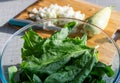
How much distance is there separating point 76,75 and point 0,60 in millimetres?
199

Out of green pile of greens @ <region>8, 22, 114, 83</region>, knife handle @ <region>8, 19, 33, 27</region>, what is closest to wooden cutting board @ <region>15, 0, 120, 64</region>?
knife handle @ <region>8, 19, 33, 27</region>

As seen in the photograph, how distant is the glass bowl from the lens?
0.78 meters

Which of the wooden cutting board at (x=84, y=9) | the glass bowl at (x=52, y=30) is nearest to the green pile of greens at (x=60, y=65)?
the glass bowl at (x=52, y=30)

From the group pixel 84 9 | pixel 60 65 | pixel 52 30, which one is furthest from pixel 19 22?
pixel 60 65

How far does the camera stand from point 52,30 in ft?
3.16

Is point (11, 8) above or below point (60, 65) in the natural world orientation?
above

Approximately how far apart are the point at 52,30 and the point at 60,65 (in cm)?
30

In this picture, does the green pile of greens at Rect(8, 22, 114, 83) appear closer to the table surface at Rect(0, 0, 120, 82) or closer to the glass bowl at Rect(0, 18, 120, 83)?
the glass bowl at Rect(0, 18, 120, 83)

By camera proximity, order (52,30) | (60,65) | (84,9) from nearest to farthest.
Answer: (60,65), (52,30), (84,9)

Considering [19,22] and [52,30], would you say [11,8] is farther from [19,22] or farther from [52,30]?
[52,30]

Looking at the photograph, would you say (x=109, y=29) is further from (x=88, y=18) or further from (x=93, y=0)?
(x=93, y=0)

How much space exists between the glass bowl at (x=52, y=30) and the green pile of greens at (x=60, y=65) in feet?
0.14

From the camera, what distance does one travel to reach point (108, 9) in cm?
103

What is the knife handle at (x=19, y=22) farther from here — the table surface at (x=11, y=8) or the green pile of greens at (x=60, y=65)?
the green pile of greens at (x=60, y=65)
